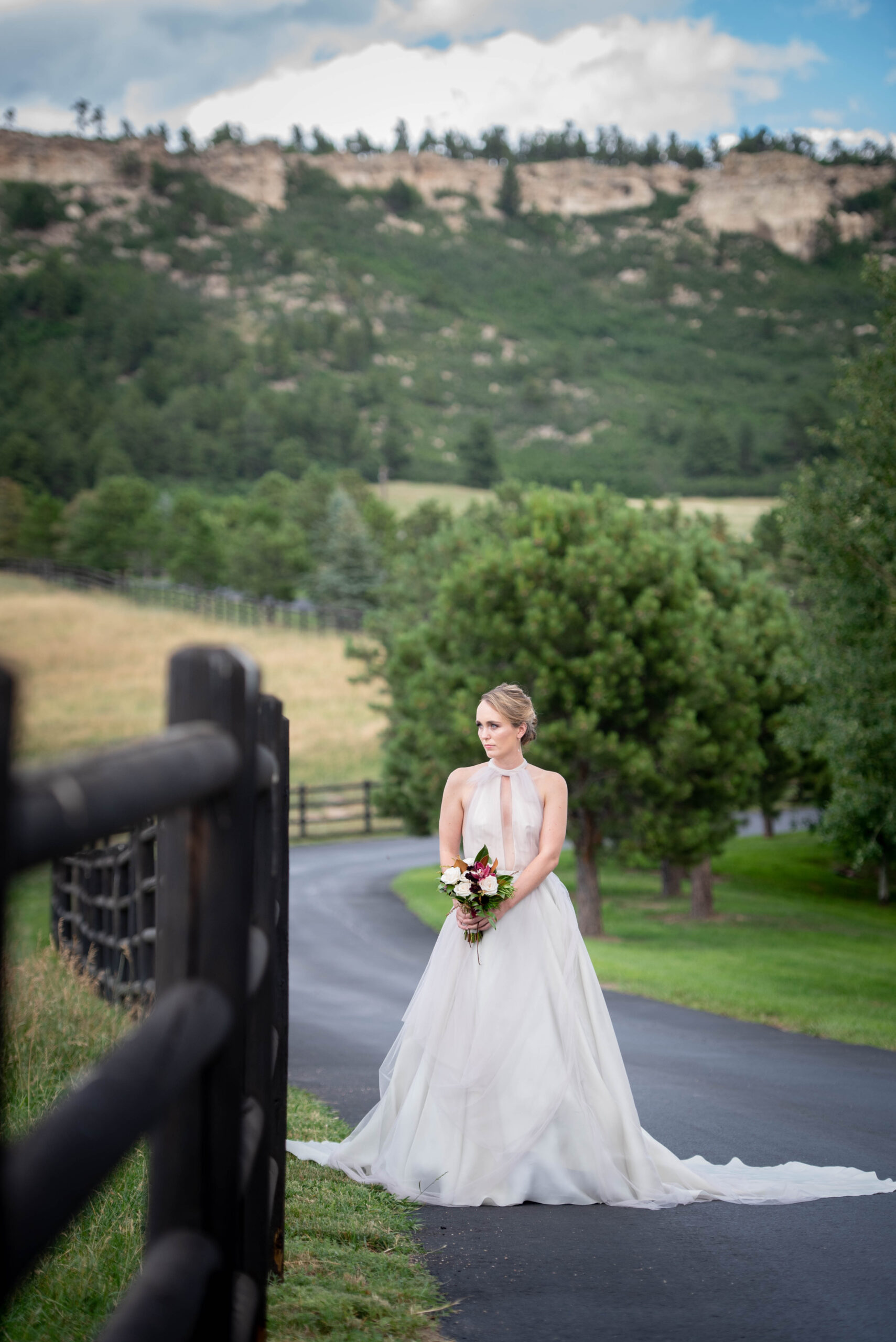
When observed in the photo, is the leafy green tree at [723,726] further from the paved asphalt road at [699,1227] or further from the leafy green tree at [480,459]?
the leafy green tree at [480,459]

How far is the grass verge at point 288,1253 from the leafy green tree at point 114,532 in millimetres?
96453

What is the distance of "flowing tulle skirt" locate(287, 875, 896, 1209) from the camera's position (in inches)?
206

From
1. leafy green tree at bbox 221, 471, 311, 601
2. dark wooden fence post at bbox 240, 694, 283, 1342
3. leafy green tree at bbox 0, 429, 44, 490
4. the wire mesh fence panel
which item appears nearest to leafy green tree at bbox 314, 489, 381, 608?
leafy green tree at bbox 221, 471, 311, 601

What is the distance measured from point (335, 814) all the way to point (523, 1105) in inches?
1480

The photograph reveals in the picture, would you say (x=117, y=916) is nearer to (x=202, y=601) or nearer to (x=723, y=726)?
(x=723, y=726)

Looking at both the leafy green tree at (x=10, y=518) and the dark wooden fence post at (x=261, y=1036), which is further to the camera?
the leafy green tree at (x=10, y=518)

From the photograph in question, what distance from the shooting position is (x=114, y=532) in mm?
98562

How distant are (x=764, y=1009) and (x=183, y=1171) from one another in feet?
41.7

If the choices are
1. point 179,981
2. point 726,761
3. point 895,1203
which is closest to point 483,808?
point 895,1203

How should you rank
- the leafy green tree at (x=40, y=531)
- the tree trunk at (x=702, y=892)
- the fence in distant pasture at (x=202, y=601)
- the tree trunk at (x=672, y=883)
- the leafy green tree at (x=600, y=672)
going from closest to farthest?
the leafy green tree at (x=600, y=672) < the tree trunk at (x=702, y=892) < the tree trunk at (x=672, y=883) < the fence in distant pasture at (x=202, y=601) < the leafy green tree at (x=40, y=531)

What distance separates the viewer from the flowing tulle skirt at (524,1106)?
17.2 ft

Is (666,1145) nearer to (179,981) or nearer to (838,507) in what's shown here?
(179,981)

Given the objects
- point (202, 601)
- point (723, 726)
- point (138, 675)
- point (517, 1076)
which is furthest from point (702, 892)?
point (202, 601)

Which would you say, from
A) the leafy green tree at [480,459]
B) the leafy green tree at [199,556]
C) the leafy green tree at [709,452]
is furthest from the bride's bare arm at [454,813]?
the leafy green tree at [709,452]
